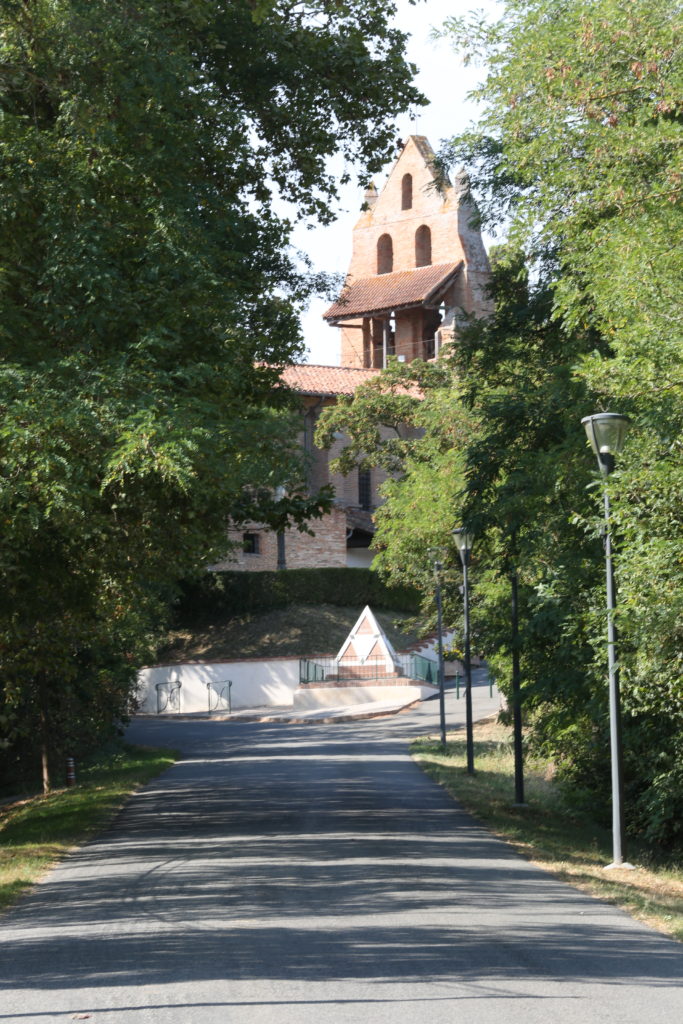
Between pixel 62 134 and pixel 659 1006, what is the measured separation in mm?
11356

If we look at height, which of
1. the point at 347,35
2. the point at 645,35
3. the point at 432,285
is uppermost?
the point at 432,285

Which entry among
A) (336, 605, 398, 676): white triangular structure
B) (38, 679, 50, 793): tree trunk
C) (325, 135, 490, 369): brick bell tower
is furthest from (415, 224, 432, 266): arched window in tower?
(38, 679, 50, 793): tree trunk

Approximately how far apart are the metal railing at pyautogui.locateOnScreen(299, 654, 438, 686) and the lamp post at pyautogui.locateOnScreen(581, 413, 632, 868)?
32841mm

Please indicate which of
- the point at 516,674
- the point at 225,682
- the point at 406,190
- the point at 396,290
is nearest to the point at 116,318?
the point at 516,674

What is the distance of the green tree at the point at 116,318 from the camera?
12.7 meters

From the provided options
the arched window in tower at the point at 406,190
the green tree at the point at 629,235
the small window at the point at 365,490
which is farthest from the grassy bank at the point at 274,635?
the green tree at the point at 629,235

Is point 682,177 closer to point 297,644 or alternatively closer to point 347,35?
point 347,35

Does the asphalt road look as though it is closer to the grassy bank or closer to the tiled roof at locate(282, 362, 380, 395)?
the grassy bank

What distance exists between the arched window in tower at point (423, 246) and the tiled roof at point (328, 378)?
9182 mm

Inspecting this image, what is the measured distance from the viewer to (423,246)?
76.9 meters

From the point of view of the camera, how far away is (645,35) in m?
14.6

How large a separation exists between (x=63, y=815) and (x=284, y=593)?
37717 millimetres

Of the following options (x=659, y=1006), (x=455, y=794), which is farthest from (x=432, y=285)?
(x=659, y=1006)

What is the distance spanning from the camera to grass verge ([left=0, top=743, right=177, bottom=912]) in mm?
13594
